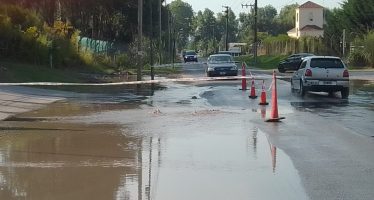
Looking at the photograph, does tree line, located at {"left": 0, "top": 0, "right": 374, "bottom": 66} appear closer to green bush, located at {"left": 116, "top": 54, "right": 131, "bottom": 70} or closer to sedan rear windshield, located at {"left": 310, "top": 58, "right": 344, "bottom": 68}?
green bush, located at {"left": 116, "top": 54, "right": 131, "bottom": 70}

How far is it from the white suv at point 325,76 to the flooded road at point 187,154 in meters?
4.72

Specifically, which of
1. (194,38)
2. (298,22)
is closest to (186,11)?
(194,38)

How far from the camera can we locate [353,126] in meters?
13.6

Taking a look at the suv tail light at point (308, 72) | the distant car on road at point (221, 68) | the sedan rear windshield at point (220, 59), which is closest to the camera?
the suv tail light at point (308, 72)

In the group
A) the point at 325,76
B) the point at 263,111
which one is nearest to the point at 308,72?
the point at 325,76

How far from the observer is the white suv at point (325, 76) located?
73.4 feet

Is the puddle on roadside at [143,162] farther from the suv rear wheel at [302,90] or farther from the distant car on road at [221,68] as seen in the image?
the distant car on road at [221,68]

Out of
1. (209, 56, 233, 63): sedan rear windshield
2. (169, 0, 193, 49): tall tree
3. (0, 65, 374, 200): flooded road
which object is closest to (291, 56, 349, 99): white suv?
(0, 65, 374, 200): flooded road

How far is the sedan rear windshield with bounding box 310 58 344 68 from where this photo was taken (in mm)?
22938

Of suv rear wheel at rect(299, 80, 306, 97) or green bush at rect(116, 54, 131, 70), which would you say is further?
green bush at rect(116, 54, 131, 70)

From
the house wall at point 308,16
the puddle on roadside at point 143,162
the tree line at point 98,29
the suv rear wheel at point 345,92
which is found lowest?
the puddle on roadside at point 143,162

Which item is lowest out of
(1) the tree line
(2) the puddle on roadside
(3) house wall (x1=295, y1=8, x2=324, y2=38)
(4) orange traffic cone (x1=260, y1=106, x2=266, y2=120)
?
(2) the puddle on roadside

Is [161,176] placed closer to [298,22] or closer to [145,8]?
[145,8]

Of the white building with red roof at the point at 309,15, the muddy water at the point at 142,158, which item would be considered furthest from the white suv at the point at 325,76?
the white building with red roof at the point at 309,15
